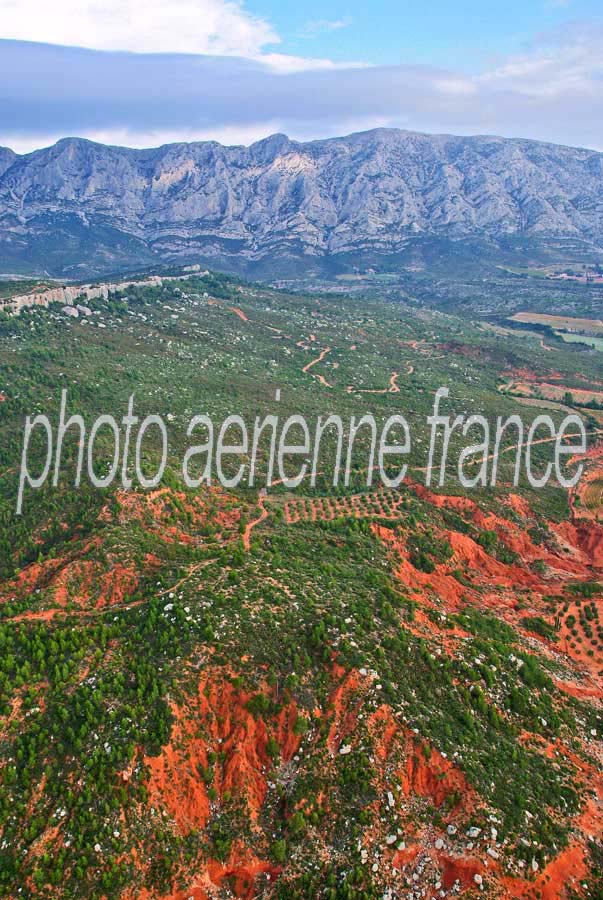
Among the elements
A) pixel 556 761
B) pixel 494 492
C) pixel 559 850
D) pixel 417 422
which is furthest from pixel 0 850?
pixel 417 422

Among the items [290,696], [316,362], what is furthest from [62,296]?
[290,696]

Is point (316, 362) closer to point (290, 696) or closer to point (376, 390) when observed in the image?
point (376, 390)

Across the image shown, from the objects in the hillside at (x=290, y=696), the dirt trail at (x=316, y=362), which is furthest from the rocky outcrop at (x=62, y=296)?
the hillside at (x=290, y=696)

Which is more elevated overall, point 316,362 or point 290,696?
point 316,362

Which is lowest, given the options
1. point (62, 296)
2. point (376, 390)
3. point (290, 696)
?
point (290, 696)

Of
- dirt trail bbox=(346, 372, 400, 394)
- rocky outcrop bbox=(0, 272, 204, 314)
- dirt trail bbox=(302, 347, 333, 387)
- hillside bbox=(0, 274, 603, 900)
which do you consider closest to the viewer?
hillside bbox=(0, 274, 603, 900)

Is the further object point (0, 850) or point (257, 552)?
point (257, 552)

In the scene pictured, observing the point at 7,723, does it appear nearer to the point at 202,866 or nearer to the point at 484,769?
the point at 202,866

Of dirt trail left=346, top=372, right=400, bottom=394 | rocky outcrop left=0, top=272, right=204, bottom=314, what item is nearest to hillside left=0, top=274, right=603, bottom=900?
dirt trail left=346, top=372, right=400, bottom=394

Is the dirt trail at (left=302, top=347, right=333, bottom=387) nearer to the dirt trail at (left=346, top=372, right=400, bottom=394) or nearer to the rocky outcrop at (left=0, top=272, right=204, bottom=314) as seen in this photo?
the dirt trail at (left=346, top=372, right=400, bottom=394)
